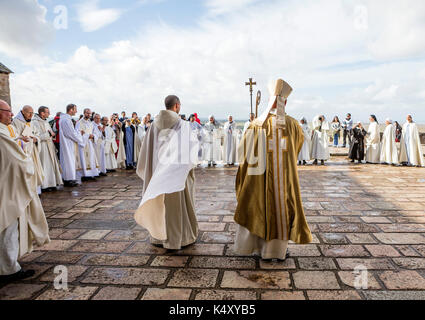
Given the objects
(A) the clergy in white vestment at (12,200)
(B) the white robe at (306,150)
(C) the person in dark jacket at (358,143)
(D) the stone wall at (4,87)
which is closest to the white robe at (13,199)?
(A) the clergy in white vestment at (12,200)

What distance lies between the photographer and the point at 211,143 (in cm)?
1199

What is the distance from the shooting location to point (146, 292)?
2738mm

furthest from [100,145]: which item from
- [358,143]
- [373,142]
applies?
[373,142]

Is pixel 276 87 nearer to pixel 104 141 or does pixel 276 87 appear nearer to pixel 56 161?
pixel 56 161

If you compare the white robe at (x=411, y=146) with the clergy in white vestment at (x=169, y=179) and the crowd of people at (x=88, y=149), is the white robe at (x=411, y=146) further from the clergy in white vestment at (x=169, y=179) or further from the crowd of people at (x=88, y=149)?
the clergy in white vestment at (x=169, y=179)

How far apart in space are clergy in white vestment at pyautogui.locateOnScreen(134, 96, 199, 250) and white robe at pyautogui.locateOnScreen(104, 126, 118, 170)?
6.98m

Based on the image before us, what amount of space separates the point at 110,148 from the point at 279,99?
828cm

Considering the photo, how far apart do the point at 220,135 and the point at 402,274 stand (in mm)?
A: 9736

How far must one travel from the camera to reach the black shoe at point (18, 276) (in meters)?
2.95

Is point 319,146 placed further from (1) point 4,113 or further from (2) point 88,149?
(1) point 4,113

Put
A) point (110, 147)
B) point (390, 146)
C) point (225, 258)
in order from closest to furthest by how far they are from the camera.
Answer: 1. point (225, 258)
2. point (110, 147)
3. point (390, 146)

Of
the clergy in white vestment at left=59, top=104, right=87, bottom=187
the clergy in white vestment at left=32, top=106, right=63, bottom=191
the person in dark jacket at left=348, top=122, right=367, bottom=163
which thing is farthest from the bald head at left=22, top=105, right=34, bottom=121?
the person in dark jacket at left=348, top=122, right=367, bottom=163

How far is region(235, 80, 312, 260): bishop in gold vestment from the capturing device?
3.27 m
